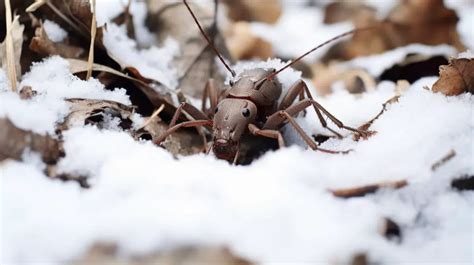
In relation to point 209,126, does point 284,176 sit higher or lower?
lower

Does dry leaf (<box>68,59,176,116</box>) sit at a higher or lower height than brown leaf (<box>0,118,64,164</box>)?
higher

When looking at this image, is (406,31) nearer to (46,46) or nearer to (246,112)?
(246,112)


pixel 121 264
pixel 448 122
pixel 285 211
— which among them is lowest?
pixel 121 264

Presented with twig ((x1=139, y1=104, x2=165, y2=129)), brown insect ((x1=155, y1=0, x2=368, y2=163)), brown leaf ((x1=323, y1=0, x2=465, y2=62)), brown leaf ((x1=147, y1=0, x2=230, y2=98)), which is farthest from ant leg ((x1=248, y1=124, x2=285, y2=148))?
brown leaf ((x1=323, y1=0, x2=465, y2=62))

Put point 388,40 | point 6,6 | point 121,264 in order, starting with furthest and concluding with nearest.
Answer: point 388,40
point 6,6
point 121,264

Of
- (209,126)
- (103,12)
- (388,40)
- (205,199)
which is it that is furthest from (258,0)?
(205,199)

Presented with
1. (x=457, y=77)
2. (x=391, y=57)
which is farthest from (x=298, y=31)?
(x=457, y=77)

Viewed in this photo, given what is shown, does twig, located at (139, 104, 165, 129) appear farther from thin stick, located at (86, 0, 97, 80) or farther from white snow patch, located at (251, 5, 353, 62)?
white snow patch, located at (251, 5, 353, 62)

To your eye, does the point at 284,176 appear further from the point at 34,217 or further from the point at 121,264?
the point at 34,217
